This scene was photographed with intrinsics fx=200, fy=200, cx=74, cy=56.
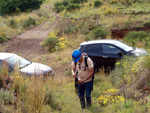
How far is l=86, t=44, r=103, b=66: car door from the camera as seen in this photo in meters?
9.35

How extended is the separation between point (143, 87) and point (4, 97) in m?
3.91

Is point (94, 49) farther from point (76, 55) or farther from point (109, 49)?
point (76, 55)

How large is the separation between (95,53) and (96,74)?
0.99 meters

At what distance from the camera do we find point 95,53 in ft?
31.0

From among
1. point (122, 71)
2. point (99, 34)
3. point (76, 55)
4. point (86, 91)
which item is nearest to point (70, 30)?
point (99, 34)

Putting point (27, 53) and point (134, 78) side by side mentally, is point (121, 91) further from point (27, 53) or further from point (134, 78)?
point (27, 53)

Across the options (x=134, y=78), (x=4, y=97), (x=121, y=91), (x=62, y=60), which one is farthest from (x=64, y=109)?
(x=62, y=60)

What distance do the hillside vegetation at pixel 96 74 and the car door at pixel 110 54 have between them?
1.68 feet

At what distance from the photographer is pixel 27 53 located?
15.5 meters

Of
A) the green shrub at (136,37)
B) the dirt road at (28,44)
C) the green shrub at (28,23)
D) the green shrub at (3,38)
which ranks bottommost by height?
the dirt road at (28,44)

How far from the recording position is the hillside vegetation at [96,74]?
441cm

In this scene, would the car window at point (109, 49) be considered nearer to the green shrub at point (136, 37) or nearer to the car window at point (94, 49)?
the car window at point (94, 49)

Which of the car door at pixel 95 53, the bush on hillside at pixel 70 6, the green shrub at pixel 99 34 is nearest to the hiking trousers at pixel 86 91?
the car door at pixel 95 53

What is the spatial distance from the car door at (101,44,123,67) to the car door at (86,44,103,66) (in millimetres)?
190
